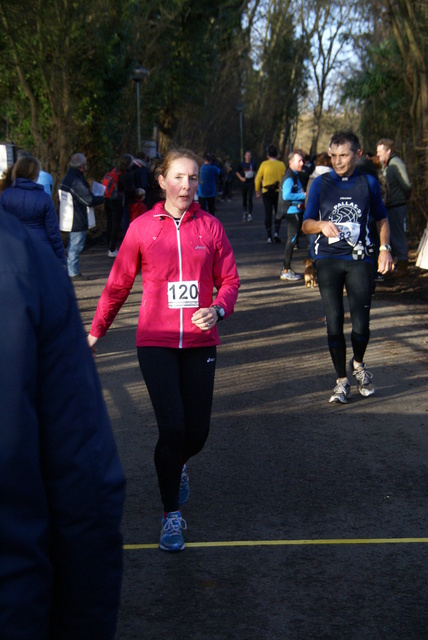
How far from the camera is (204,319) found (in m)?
4.42

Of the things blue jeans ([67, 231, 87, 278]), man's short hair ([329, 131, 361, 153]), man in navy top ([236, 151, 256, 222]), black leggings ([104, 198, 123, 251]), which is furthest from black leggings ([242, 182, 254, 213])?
man's short hair ([329, 131, 361, 153])

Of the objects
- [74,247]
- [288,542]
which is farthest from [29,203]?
[288,542]

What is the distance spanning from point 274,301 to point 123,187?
5426 mm

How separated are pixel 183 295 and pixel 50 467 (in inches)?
112

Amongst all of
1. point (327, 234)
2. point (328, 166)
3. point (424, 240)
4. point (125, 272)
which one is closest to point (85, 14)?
point (328, 166)

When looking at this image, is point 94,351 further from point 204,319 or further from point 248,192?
point 248,192

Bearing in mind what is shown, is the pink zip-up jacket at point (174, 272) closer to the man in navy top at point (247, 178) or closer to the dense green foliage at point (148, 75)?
the dense green foliage at point (148, 75)

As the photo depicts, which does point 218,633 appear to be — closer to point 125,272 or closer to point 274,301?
point 125,272

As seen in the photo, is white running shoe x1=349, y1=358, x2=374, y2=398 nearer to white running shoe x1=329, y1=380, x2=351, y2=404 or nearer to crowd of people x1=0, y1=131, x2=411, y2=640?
crowd of people x1=0, y1=131, x2=411, y2=640

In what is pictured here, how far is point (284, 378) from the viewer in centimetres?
830

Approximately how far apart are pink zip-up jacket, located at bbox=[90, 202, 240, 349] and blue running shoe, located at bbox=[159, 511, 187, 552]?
0.85 metres

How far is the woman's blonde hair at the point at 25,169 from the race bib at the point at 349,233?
367 centimetres

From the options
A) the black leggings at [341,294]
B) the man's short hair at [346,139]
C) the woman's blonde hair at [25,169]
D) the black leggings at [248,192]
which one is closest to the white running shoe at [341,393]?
the black leggings at [341,294]

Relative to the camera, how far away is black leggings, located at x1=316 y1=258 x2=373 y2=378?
7.07 meters
